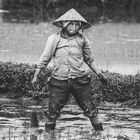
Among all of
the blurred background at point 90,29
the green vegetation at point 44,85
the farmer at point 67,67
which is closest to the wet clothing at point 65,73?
the farmer at point 67,67

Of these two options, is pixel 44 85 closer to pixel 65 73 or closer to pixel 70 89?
pixel 70 89

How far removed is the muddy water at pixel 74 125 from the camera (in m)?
7.70

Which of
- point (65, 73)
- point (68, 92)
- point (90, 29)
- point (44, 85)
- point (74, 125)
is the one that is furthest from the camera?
point (90, 29)

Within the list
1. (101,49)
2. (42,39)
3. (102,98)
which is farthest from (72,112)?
(42,39)

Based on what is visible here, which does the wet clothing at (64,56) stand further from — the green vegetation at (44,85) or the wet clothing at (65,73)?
the green vegetation at (44,85)

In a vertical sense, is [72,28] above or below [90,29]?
above

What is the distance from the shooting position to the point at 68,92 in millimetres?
7938

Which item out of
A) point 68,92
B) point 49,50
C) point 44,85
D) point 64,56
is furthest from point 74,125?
point 44,85

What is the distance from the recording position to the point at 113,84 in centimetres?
1007

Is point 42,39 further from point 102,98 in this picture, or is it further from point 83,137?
point 83,137

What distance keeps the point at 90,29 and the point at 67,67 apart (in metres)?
12.9

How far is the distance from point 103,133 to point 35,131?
91 cm

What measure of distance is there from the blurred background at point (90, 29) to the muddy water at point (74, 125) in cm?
267

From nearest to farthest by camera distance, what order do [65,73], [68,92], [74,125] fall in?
1. [65,73]
2. [68,92]
3. [74,125]
